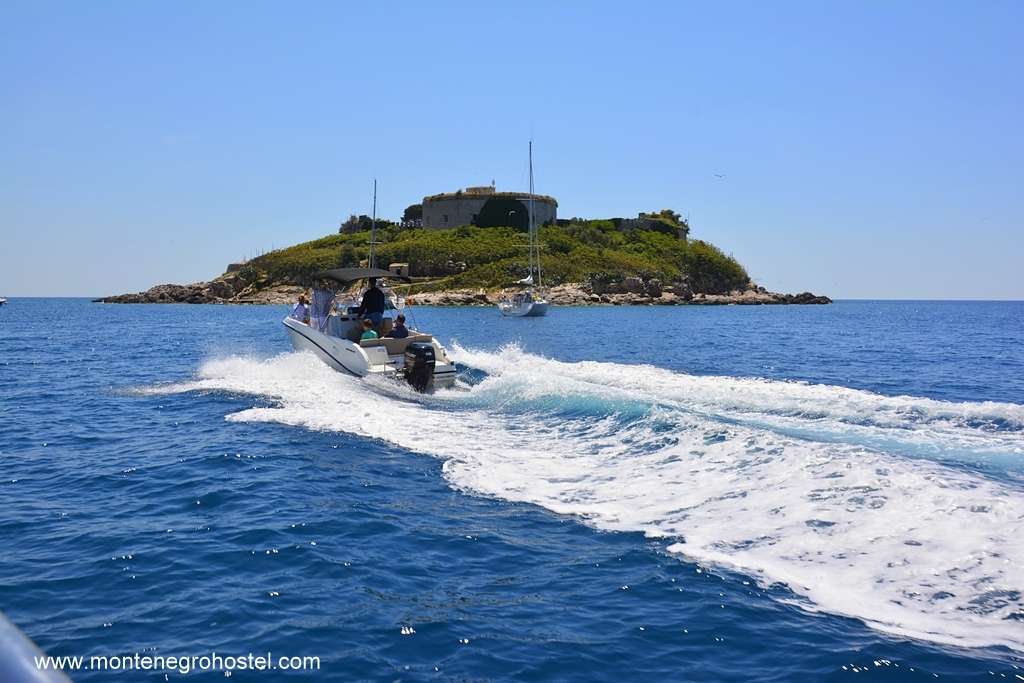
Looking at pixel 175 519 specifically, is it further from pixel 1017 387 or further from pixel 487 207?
pixel 487 207

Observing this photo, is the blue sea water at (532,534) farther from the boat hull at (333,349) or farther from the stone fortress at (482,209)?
the stone fortress at (482,209)

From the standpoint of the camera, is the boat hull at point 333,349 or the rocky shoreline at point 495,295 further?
the rocky shoreline at point 495,295

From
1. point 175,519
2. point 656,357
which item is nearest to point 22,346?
point 656,357

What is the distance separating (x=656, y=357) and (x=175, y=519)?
26.2 metres

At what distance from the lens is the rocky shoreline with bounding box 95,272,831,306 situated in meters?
94.0

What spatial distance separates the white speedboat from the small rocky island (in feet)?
224

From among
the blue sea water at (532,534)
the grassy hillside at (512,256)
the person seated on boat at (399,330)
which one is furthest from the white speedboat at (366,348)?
the grassy hillside at (512,256)

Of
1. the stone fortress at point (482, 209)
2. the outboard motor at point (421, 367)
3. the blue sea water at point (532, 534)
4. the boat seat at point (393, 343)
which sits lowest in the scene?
the blue sea water at point (532, 534)

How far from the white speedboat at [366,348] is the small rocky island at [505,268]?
224 feet

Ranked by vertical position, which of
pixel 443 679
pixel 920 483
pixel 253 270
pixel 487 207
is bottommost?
pixel 443 679

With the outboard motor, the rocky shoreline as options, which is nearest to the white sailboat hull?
the rocky shoreline

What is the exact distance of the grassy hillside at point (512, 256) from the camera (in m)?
105

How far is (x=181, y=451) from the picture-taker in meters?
12.4

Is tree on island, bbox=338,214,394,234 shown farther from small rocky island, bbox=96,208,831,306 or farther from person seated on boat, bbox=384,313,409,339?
person seated on boat, bbox=384,313,409,339
